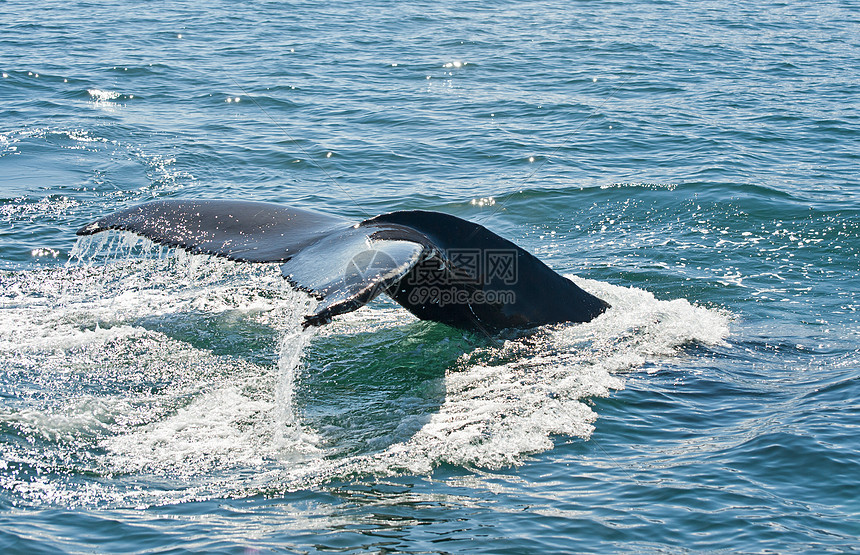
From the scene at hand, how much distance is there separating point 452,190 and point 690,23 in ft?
47.3

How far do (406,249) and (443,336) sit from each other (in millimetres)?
2399

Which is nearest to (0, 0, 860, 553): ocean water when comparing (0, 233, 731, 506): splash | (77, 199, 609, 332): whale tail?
(0, 233, 731, 506): splash

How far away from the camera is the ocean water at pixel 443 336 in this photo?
180 inches

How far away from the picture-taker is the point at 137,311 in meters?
7.23

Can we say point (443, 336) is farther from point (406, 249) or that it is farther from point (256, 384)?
point (406, 249)

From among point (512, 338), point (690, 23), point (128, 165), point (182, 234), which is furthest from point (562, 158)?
point (690, 23)

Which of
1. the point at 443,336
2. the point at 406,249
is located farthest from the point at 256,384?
the point at 406,249

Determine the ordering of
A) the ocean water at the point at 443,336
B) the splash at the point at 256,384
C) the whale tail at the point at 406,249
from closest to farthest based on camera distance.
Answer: the ocean water at the point at 443,336 < the whale tail at the point at 406,249 < the splash at the point at 256,384

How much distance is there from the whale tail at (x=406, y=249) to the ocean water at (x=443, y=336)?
10.4 inches

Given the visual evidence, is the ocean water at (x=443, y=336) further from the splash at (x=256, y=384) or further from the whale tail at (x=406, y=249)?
the whale tail at (x=406, y=249)

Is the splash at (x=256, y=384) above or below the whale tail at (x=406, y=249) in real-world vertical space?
below

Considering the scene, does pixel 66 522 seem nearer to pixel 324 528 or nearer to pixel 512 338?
pixel 324 528

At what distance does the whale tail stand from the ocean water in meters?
0.26

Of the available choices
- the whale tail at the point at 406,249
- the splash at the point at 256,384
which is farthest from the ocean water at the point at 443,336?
the whale tail at the point at 406,249
